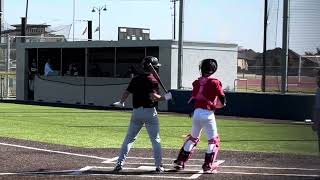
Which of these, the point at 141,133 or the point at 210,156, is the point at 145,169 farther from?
the point at 141,133

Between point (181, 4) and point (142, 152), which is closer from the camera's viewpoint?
point (142, 152)

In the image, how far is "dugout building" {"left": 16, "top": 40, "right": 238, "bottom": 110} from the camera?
84.9ft

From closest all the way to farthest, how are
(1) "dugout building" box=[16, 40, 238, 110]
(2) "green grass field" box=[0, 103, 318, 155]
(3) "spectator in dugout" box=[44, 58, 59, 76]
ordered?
(2) "green grass field" box=[0, 103, 318, 155]
(1) "dugout building" box=[16, 40, 238, 110]
(3) "spectator in dugout" box=[44, 58, 59, 76]

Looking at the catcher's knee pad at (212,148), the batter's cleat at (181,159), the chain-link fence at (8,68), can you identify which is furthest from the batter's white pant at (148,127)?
the chain-link fence at (8,68)

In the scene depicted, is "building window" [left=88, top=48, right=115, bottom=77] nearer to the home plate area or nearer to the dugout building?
the dugout building

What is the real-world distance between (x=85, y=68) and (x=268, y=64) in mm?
12979

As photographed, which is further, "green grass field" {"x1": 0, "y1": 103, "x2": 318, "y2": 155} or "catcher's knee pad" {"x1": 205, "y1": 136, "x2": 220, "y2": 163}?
"green grass field" {"x1": 0, "y1": 103, "x2": 318, "y2": 155}

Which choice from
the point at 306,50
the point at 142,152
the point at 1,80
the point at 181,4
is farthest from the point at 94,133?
the point at 1,80

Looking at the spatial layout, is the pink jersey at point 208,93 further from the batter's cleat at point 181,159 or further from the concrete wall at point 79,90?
the concrete wall at point 79,90

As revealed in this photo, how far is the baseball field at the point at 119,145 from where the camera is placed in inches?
357

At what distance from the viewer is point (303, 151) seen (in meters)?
12.0

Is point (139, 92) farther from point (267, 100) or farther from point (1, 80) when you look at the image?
point (1, 80)

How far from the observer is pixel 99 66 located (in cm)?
2872

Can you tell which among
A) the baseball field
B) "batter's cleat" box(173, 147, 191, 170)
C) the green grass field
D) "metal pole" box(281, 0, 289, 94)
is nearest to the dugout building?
the green grass field
